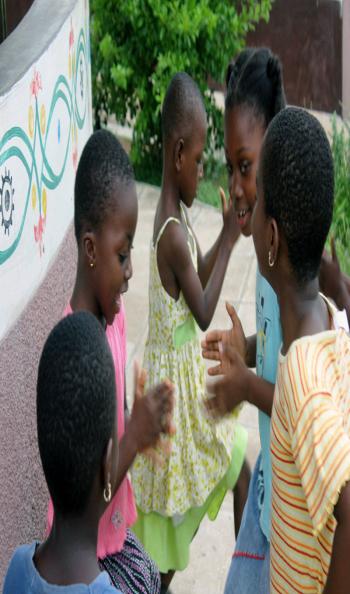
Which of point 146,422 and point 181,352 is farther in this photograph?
point 181,352

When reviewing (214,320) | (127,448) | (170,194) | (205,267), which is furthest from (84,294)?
(214,320)

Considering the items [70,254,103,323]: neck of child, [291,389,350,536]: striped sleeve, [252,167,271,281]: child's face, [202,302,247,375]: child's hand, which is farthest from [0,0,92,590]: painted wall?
[291,389,350,536]: striped sleeve

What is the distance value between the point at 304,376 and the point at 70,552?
0.56 metres

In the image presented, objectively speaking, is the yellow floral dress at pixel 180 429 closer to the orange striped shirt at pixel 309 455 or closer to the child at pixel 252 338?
the child at pixel 252 338

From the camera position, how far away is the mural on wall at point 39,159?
3.47m

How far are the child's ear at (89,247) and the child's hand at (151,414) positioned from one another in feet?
1.18

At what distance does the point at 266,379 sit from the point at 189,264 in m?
0.81

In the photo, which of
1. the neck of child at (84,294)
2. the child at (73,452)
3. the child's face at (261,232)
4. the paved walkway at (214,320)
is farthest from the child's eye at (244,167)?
the paved walkway at (214,320)

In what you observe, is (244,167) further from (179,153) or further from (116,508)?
(116,508)

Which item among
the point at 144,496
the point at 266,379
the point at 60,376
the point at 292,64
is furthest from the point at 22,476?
the point at 292,64

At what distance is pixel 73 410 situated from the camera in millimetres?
2068

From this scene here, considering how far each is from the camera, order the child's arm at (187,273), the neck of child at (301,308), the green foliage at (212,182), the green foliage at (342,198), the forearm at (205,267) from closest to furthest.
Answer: the neck of child at (301,308)
the child's arm at (187,273)
the forearm at (205,267)
the green foliage at (342,198)
the green foliage at (212,182)

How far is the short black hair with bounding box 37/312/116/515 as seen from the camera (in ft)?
6.79

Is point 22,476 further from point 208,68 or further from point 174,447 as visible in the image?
point 208,68
